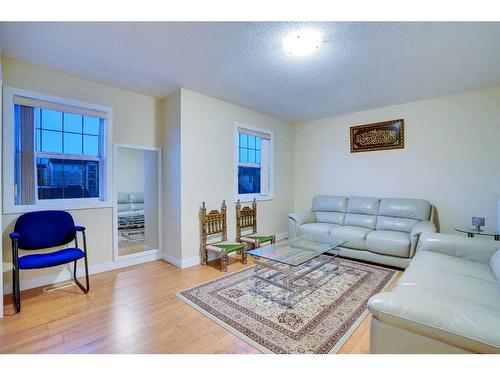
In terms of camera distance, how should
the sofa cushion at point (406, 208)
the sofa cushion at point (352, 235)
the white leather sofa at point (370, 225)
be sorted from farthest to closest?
the sofa cushion at point (406, 208), the sofa cushion at point (352, 235), the white leather sofa at point (370, 225)

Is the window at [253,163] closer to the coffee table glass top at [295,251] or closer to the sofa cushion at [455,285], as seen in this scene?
the coffee table glass top at [295,251]

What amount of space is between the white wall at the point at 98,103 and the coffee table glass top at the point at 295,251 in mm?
1964

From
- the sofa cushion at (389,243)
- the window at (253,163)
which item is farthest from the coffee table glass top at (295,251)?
the window at (253,163)

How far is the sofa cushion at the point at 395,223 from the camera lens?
3.48 m

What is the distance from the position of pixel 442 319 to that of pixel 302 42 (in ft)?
7.21

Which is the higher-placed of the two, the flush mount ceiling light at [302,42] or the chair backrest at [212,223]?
the flush mount ceiling light at [302,42]

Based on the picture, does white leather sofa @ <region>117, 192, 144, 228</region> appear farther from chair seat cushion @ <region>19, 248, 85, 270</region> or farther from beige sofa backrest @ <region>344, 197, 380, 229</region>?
beige sofa backrest @ <region>344, 197, 380, 229</region>

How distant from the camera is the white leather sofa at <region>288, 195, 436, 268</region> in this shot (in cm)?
314

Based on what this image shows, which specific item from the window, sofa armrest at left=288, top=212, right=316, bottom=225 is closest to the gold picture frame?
sofa armrest at left=288, top=212, right=316, bottom=225

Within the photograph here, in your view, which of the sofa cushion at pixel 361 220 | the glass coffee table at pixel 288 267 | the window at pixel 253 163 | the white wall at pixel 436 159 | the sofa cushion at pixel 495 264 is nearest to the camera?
the sofa cushion at pixel 495 264

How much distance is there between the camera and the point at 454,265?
6.63 ft

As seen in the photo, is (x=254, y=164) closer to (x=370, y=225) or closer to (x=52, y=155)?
(x=370, y=225)

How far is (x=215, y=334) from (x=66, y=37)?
2781 mm
